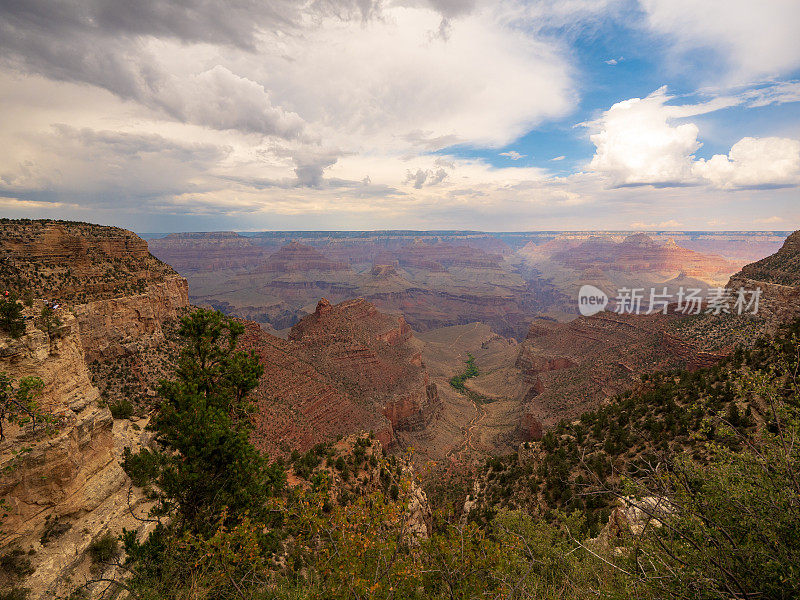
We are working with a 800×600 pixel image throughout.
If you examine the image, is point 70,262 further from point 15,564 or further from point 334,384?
point 334,384

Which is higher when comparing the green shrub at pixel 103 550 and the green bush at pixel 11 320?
the green bush at pixel 11 320

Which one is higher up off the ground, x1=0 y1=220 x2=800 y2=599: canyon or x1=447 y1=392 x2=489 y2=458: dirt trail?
x1=0 y1=220 x2=800 y2=599: canyon

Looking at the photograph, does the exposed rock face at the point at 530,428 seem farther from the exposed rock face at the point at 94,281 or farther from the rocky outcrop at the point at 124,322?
the rocky outcrop at the point at 124,322

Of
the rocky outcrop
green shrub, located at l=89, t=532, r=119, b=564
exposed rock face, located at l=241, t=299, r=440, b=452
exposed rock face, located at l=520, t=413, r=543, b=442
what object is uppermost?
the rocky outcrop

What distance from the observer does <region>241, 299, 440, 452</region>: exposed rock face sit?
37.5 m

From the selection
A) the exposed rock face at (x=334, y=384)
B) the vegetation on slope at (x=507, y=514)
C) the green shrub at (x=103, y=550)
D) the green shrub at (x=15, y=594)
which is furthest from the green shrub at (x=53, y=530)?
the exposed rock face at (x=334, y=384)

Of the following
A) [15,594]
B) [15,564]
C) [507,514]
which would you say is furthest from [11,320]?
[507,514]

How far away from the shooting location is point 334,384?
50.2m

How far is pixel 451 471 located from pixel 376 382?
23.9 meters

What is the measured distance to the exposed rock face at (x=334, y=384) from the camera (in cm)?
3747

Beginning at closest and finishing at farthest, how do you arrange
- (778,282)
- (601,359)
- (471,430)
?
1. (778,282)
2. (601,359)
3. (471,430)

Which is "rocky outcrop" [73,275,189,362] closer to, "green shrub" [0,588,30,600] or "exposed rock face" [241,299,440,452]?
"exposed rock face" [241,299,440,452]

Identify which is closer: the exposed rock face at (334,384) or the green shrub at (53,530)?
the green shrub at (53,530)

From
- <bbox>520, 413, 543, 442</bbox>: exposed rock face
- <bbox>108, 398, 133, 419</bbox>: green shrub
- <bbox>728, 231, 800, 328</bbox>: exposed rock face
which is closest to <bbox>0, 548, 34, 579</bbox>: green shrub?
<bbox>108, 398, 133, 419</bbox>: green shrub
